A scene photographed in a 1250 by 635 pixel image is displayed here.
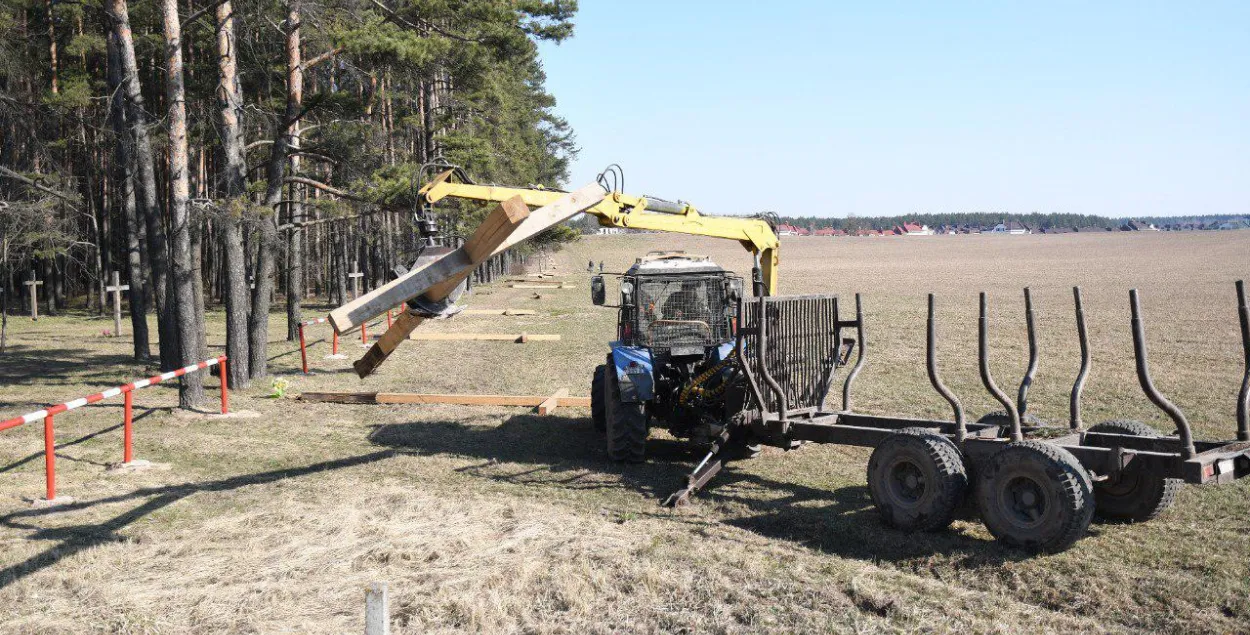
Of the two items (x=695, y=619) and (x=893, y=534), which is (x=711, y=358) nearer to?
(x=893, y=534)

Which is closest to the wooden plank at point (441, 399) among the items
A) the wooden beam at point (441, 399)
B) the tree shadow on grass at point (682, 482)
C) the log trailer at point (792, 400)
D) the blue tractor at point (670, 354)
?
the wooden beam at point (441, 399)

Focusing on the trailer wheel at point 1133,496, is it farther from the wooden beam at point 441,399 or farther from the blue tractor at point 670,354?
the wooden beam at point 441,399

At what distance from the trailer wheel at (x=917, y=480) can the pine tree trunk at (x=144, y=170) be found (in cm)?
1035

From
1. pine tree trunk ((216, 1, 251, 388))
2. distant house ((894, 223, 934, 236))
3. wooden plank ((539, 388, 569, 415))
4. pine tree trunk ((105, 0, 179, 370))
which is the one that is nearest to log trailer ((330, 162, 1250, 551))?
wooden plank ((539, 388, 569, 415))

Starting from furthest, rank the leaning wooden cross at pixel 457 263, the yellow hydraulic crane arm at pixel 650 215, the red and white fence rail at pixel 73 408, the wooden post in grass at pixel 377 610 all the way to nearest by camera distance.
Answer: the yellow hydraulic crane arm at pixel 650 215, the red and white fence rail at pixel 73 408, the leaning wooden cross at pixel 457 263, the wooden post in grass at pixel 377 610

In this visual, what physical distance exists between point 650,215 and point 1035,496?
18.4 ft

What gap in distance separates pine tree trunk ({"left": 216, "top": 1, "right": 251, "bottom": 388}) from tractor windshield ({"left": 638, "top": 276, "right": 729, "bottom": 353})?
22.9 ft

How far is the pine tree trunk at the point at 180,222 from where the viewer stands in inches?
511

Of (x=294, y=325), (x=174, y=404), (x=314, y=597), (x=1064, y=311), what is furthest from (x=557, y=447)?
(x=1064, y=311)

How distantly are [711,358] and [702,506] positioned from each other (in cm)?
231

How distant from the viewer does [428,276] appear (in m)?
5.96

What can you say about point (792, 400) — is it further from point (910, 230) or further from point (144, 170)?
point (910, 230)

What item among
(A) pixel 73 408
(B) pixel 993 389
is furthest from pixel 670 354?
(A) pixel 73 408

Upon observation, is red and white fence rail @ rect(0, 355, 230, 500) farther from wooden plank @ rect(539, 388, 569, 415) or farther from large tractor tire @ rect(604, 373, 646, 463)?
large tractor tire @ rect(604, 373, 646, 463)
